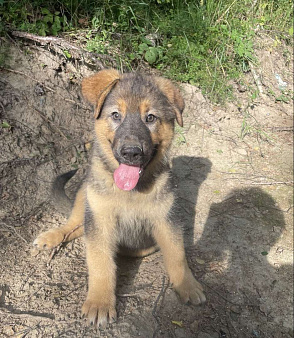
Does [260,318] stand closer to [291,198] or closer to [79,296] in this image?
[79,296]

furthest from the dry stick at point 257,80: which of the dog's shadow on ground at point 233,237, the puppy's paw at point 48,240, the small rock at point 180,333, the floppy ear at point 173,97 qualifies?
the small rock at point 180,333

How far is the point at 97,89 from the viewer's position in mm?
3051

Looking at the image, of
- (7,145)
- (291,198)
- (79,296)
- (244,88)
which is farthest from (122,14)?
(79,296)

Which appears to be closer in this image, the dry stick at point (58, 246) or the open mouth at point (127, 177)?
the open mouth at point (127, 177)

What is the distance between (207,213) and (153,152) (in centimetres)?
183

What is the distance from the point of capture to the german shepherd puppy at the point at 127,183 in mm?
2834

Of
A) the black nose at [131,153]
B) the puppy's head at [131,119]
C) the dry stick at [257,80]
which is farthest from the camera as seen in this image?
the dry stick at [257,80]

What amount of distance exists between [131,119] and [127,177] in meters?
0.50

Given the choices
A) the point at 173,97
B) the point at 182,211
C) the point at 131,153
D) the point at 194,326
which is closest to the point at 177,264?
the point at 194,326

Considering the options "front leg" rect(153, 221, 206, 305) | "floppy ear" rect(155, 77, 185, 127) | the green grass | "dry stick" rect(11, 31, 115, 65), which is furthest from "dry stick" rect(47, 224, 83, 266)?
the green grass

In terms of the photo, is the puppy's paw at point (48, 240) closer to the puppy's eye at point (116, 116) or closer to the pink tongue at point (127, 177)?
the pink tongue at point (127, 177)

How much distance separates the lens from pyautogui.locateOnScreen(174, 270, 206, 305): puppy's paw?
10.1 feet

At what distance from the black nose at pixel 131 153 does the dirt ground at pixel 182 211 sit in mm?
910

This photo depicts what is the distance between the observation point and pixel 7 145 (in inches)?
171
